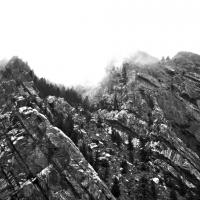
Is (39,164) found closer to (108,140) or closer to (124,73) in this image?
(108,140)

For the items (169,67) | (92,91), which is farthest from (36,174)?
(169,67)

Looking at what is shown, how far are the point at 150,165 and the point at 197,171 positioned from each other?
17363mm

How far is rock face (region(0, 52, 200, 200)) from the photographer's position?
Answer: 360 ft

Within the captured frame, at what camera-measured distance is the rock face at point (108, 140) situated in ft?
360

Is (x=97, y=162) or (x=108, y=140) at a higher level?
(x=108, y=140)

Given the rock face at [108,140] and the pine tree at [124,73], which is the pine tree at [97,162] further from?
the pine tree at [124,73]

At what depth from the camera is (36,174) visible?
357 ft

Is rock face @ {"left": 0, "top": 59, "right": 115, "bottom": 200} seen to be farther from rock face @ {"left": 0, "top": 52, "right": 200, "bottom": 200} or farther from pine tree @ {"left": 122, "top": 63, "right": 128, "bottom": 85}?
pine tree @ {"left": 122, "top": 63, "right": 128, "bottom": 85}

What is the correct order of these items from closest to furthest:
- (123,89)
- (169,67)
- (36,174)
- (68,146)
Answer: (36,174), (68,146), (123,89), (169,67)

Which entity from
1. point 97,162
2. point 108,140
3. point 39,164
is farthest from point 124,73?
point 39,164

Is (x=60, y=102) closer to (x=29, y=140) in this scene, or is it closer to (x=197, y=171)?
(x=29, y=140)

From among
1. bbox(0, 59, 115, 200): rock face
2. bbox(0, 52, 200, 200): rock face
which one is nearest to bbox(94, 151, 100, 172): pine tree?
bbox(0, 52, 200, 200): rock face

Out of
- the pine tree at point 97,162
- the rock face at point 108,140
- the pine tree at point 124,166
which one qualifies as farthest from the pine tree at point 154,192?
the pine tree at point 97,162

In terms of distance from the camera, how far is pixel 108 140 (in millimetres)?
138750
